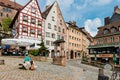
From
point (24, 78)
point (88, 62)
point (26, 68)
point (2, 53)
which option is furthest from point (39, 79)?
point (88, 62)

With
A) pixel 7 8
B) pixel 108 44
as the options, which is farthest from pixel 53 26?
pixel 108 44

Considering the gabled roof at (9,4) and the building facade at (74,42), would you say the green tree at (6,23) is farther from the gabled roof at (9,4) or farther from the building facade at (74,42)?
the building facade at (74,42)

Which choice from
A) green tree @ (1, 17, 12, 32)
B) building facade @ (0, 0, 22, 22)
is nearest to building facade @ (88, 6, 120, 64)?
green tree @ (1, 17, 12, 32)

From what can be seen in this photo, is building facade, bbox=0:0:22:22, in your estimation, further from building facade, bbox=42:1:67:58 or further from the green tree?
building facade, bbox=42:1:67:58

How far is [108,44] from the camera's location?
160 feet

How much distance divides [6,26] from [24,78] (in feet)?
142

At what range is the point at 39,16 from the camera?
179ft

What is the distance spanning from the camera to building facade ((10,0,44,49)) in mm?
49594

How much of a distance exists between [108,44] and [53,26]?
16.8 meters

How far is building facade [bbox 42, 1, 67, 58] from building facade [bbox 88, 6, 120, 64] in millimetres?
10104

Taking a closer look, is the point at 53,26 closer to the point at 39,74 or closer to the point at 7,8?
the point at 7,8

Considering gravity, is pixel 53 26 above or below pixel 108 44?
above

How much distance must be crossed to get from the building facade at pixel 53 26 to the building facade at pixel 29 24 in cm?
239

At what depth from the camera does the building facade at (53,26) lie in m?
56.4
